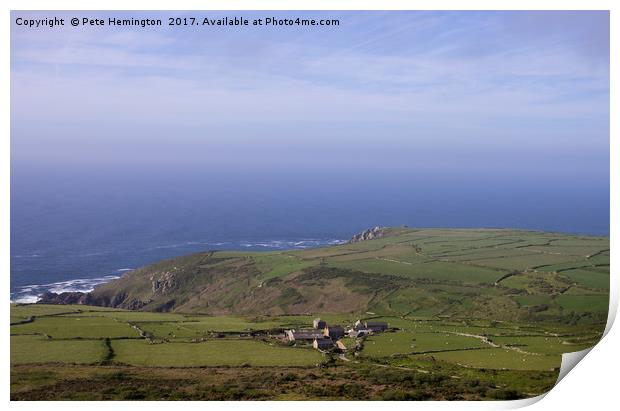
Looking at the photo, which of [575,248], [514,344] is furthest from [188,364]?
[575,248]

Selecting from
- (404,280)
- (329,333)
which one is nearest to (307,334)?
(329,333)

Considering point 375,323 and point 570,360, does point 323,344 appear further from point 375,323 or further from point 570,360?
point 570,360

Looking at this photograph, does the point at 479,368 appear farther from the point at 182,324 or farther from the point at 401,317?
the point at 182,324

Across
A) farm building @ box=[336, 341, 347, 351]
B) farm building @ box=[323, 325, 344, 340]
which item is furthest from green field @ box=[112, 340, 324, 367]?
farm building @ box=[323, 325, 344, 340]

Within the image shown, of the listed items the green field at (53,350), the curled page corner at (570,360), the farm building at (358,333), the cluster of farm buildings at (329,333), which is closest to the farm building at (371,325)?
the cluster of farm buildings at (329,333)

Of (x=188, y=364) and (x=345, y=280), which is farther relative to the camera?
(x=345, y=280)

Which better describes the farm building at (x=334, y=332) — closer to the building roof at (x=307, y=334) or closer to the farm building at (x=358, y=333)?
the building roof at (x=307, y=334)
